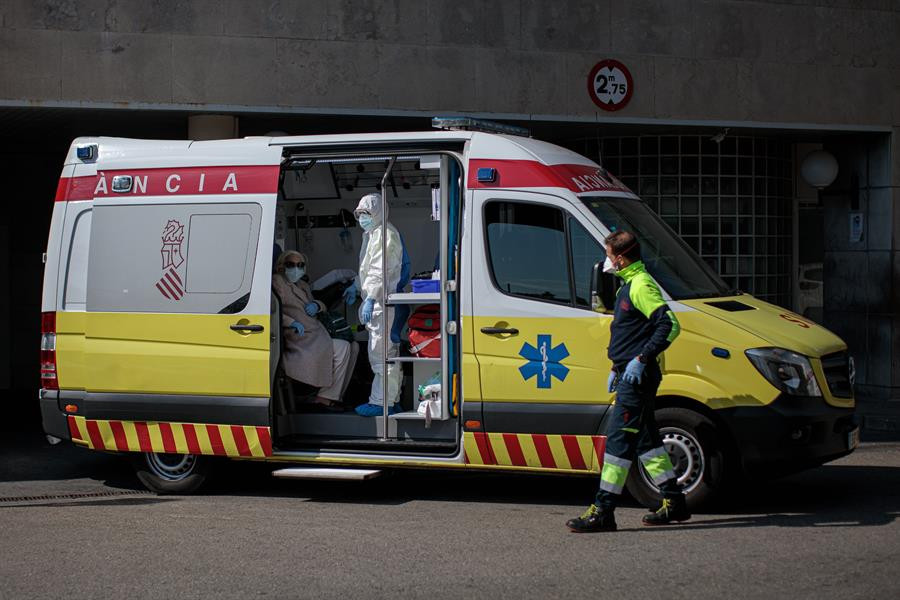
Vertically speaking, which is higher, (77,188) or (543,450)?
(77,188)

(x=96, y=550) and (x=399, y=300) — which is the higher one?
(x=399, y=300)

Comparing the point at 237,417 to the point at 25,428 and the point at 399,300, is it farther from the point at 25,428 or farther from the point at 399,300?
the point at 25,428

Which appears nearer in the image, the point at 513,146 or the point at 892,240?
the point at 513,146

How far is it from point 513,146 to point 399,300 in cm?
143

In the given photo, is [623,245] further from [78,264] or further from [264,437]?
[78,264]

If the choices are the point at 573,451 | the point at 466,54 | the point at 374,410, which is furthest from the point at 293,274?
the point at 466,54

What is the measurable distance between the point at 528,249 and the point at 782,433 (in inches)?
79.5

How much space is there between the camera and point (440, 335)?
8773 millimetres

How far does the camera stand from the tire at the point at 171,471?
9141 millimetres

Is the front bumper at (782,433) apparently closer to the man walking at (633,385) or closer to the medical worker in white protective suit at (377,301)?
the man walking at (633,385)

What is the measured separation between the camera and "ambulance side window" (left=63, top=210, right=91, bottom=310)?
922 cm

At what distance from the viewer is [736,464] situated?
7.87 m

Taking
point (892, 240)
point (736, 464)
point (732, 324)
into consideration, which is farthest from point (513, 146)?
point (892, 240)

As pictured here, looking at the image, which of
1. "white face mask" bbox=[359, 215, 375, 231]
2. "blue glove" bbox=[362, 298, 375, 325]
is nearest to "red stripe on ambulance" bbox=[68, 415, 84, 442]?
"blue glove" bbox=[362, 298, 375, 325]
